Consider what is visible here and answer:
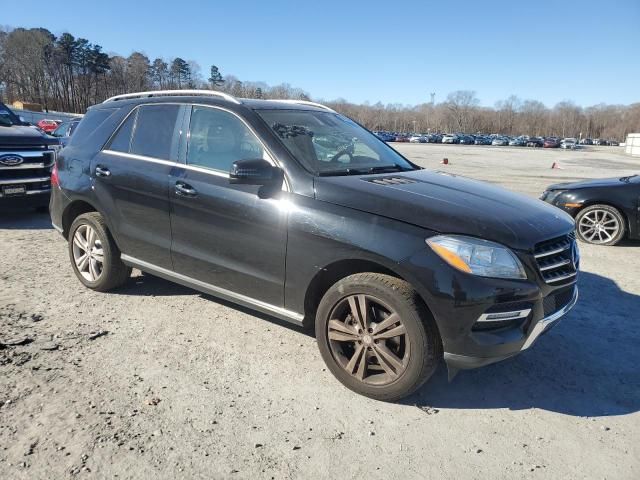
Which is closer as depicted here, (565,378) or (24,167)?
(565,378)

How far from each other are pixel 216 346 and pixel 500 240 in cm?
227

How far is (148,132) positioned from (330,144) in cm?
169

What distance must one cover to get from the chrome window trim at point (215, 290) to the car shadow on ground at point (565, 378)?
996 mm

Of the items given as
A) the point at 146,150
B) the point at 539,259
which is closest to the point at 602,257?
the point at 539,259

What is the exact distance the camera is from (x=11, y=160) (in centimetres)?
790

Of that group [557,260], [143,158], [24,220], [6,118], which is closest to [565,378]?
[557,260]

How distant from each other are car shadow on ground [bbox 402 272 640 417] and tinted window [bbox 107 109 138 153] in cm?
334

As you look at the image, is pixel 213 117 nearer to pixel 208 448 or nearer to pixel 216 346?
pixel 216 346

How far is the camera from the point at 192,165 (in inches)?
156

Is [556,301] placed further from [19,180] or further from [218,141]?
[19,180]

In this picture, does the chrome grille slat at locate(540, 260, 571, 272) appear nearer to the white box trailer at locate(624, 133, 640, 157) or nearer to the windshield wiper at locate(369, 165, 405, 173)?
the windshield wiper at locate(369, 165, 405, 173)

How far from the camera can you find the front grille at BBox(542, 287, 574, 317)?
3.02 m

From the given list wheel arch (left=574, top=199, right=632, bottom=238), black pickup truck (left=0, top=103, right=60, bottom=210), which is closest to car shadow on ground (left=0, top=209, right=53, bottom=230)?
black pickup truck (left=0, top=103, right=60, bottom=210)

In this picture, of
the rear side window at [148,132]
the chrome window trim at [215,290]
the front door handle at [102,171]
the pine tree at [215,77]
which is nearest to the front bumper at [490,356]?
the chrome window trim at [215,290]
